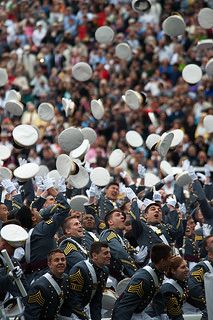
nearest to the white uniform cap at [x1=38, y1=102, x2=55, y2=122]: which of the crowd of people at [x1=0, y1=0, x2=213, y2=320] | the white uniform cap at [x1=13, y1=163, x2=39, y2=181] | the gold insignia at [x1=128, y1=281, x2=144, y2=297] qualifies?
the crowd of people at [x1=0, y1=0, x2=213, y2=320]

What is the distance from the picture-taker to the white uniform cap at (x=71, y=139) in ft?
55.5

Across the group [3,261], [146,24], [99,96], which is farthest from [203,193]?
[146,24]

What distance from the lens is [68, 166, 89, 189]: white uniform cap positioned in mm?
17250

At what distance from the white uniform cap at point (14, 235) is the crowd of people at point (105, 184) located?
15mm

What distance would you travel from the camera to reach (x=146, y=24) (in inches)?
1152

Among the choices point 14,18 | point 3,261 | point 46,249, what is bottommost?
point 14,18

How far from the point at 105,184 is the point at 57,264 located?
4693 mm

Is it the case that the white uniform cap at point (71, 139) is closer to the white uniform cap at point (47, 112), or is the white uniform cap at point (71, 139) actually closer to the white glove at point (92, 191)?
the white glove at point (92, 191)

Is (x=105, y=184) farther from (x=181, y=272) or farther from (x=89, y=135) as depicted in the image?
(x=181, y=272)

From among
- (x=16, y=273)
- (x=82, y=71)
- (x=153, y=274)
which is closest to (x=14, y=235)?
(x=16, y=273)

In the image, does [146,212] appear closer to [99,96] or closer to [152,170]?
[152,170]

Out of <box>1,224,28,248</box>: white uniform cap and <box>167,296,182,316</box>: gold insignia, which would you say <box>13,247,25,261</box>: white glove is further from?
<box>167,296,182,316</box>: gold insignia

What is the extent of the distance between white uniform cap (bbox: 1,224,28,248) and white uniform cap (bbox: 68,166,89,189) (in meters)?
3.21

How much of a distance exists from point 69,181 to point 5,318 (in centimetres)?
A: 427
